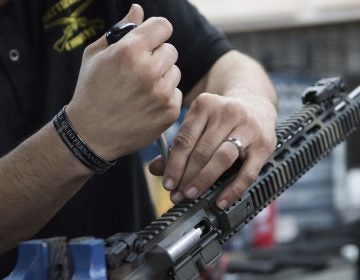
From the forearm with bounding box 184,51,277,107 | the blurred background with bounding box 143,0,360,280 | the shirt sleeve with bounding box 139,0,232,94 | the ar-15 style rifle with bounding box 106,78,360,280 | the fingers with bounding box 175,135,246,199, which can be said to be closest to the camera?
the ar-15 style rifle with bounding box 106,78,360,280

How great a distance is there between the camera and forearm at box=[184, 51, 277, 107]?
77cm

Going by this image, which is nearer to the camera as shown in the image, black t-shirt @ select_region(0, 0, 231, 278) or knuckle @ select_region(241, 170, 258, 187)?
knuckle @ select_region(241, 170, 258, 187)

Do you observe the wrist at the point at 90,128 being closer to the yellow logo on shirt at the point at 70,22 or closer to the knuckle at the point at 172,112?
the knuckle at the point at 172,112

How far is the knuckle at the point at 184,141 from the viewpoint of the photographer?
0.61 meters

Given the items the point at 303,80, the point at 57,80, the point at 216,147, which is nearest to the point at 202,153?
the point at 216,147

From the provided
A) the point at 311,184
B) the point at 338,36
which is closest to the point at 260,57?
the point at 338,36

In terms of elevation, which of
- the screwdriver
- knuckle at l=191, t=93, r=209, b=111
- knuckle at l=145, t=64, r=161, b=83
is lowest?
knuckle at l=191, t=93, r=209, b=111

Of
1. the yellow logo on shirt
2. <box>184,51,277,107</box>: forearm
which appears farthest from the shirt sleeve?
the yellow logo on shirt

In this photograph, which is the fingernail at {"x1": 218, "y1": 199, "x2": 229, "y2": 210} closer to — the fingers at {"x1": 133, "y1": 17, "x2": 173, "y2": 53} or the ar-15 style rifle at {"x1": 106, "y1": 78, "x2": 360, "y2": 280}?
the ar-15 style rifle at {"x1": 106, "y1": 78, "x2": 360, "y2": 280}

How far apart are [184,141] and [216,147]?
0.03 metres

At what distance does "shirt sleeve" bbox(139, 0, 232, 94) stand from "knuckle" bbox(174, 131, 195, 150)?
271 mm

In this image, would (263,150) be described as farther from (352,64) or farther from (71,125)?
(352,64)

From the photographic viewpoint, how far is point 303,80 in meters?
2.31

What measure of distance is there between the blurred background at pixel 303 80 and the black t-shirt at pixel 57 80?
0.72 m
